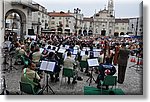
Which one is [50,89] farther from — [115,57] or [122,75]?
[115,57]

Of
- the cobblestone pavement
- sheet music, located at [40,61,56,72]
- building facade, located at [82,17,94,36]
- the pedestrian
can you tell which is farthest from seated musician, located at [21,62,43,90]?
building facade, located at [82,17,94,36]

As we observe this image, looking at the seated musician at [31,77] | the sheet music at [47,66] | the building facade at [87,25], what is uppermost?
the building facade at [87,25]

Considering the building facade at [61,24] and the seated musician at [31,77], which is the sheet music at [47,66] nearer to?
the seated musician at [31,77]

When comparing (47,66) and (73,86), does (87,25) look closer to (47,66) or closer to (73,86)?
(73,86)

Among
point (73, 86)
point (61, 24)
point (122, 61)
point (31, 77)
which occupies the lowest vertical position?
point (73, 86)

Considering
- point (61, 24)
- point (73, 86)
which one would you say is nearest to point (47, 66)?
point (73, 86)

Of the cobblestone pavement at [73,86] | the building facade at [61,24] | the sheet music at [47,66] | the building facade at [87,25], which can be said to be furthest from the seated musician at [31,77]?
the building facade at [61,24]

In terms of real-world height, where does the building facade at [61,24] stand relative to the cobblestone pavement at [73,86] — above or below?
above

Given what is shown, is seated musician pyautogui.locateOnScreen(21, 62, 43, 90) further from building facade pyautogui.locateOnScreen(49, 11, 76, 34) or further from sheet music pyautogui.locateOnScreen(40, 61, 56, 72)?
building facade pyautogui.locateOnScreen(49, 11, 76, 34)

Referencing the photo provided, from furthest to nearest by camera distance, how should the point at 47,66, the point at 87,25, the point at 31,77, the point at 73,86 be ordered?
1. the point at 87,25
2. the point at 73,86
3. the point at 47,66
4. the point at 31,77

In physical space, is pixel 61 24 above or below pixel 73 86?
above

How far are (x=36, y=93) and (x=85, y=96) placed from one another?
1212 millimetres

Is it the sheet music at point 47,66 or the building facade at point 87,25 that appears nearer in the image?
the sheet music at point 47,66

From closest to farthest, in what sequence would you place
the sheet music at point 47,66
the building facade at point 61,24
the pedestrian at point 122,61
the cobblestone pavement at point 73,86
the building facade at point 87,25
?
1. the sheet music at point 47,66
2. the cobblestone pavement at point 73,86
3. the pedestrian at point 122,61
4. the building facade at point 87,25
5. the building facade at point 61,24
